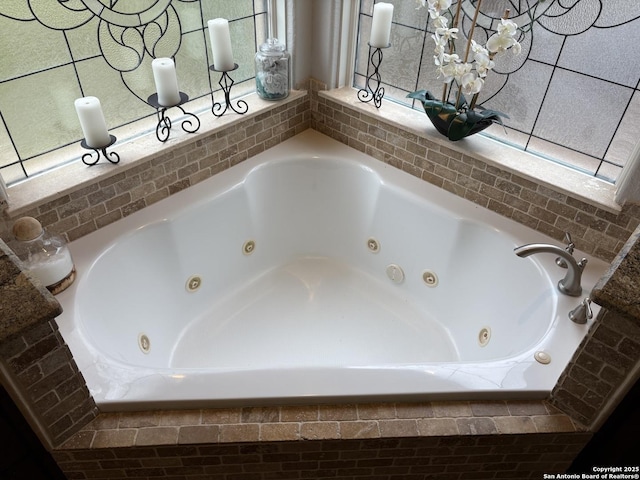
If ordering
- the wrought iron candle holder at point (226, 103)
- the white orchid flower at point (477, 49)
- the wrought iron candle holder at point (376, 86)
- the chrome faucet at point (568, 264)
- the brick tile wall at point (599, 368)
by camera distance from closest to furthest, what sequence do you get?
the brick tile wall at point (599, 368), the chrome faucet at point (568, 264), the white orchid flower at point (477, 49), the wrought iron candle holder at point (226, 103), the wrought iron candle holder at point (376, 86)

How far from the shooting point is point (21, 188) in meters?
1.59

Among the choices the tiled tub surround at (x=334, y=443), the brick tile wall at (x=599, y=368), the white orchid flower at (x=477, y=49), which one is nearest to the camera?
the brick tile wall at (x=599, y=368)

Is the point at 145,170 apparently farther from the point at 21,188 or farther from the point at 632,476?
the point at 632,476

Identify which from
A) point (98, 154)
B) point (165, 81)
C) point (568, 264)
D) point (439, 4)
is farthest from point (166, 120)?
point (568, 264)

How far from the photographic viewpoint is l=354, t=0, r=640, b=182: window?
1547 millimetres

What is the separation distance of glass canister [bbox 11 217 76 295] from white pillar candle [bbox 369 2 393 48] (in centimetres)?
140

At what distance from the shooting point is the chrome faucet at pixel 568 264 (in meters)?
1.51

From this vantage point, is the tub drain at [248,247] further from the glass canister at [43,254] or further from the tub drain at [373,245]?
the glass canister at [43,254]

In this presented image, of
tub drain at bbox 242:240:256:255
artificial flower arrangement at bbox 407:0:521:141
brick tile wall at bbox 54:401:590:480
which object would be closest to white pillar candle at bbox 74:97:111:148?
tub drain at bbox 242:240:256:255

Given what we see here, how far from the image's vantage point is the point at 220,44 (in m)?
1.86

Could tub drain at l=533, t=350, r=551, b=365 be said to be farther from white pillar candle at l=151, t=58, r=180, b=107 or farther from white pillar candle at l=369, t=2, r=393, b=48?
white pillar candle at l=151, t=58, r=180, b=107

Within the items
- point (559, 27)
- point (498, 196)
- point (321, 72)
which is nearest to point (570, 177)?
point (498, 196)

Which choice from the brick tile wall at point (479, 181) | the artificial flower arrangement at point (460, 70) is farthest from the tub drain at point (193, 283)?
the artificial flower arrangement at point (460, 70)

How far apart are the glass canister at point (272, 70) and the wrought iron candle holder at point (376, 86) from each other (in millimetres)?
357
